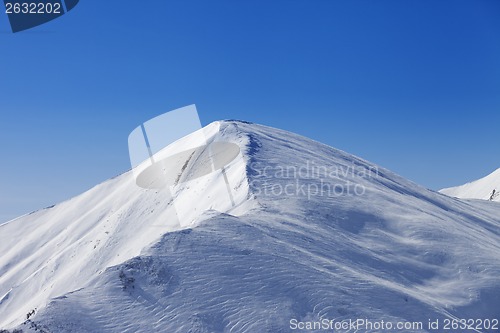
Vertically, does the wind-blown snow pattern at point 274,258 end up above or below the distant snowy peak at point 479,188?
above

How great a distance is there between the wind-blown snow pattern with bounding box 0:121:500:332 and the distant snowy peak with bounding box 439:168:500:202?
52.3m

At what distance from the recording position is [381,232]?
34969 millimetres

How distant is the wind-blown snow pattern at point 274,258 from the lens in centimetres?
2202

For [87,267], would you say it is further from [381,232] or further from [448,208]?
[448,208]

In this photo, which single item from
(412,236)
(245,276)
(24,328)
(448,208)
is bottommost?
(448,208)

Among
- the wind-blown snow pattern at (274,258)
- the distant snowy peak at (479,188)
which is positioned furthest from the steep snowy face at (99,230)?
the distant snowy peak at (479,188)

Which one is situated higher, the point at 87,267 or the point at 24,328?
the point at 24,328

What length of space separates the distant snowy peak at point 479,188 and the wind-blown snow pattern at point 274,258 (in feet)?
172

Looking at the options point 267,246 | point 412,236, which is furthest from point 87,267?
point 412,236

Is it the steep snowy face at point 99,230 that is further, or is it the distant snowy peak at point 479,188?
the distant snowy peak at point 479,188

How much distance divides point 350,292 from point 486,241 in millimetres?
19188

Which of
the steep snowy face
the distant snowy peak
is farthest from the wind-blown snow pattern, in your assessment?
the distant snowy peak

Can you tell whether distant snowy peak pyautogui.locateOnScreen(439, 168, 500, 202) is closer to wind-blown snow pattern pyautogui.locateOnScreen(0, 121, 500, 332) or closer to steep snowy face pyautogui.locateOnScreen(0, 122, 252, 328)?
wind-blown snow pattern pyautogui.locateOnScreen(0, 121, 500, 332)

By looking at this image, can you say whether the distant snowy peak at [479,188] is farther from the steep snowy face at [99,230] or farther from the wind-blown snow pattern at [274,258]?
the steep snowy face at [99,230]
